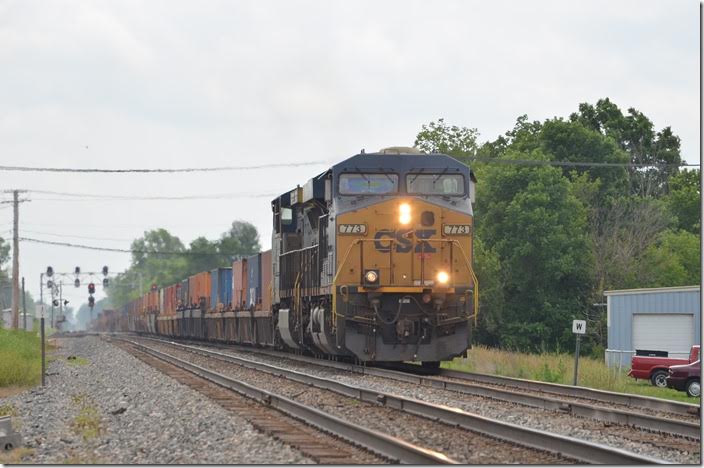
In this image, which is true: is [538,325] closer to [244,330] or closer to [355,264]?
[244,330]

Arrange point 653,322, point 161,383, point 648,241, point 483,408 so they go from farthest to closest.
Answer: point 648,241
point 653,322
point 161,383
point 483,408

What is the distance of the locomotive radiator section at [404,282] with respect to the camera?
2006cm

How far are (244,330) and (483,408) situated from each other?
23.7 m

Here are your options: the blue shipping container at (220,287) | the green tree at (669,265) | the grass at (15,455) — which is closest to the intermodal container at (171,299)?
the blue shipping container at (220,287)

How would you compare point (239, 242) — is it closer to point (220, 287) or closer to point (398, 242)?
point (220, 287)

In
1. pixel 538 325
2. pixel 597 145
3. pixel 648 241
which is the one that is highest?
pixel 597 145

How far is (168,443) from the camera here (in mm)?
11188

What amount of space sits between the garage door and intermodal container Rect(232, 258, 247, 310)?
1381 centimetres

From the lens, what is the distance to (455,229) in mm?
20484

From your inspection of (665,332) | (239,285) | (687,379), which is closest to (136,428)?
(687,379)

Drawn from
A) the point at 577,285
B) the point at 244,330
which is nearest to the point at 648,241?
the point at 577,285

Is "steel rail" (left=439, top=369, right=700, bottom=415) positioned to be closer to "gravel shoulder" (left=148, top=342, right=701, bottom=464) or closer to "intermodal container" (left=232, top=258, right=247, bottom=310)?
"gravel shoulder" (left=148, top=342, right=701, bottom=464)

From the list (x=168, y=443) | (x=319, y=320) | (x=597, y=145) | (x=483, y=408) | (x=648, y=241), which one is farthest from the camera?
(x=597, y=145)

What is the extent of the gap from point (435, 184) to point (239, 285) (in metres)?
19.1
